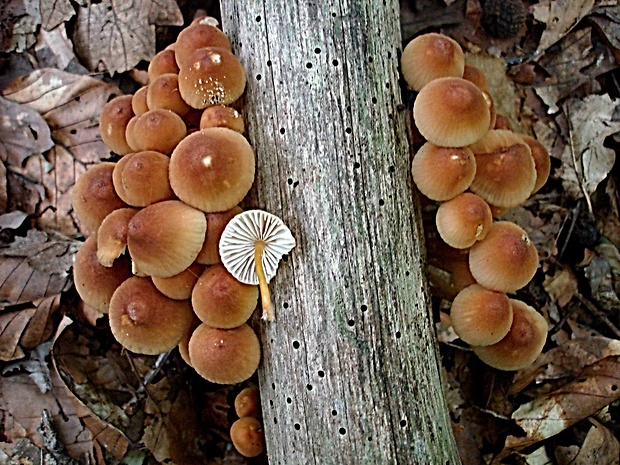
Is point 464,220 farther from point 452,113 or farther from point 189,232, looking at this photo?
point 189,232

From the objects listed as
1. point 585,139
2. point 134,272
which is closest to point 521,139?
point 585,139

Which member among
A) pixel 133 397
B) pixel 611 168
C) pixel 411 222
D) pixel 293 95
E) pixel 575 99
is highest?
pixel 293 95

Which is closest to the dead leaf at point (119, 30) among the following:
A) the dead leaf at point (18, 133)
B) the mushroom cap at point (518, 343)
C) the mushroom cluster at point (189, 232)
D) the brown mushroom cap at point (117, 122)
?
the dead leaf at point (18, 133)

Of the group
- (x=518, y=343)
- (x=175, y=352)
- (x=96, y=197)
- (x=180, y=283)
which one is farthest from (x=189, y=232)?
(x=518, y=343)

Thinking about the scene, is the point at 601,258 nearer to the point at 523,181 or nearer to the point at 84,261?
the point at 523,181

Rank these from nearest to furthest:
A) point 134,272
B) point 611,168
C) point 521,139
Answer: point 134,272, point 521,139, point 611,168

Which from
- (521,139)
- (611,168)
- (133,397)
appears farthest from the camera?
(611,168)
